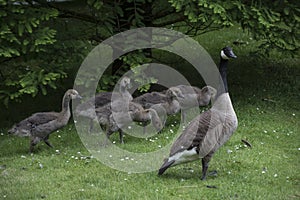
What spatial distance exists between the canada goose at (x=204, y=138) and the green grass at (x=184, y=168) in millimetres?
379

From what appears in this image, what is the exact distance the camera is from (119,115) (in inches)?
436

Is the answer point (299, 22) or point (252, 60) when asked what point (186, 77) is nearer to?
point (252, 60)

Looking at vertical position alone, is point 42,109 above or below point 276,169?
below

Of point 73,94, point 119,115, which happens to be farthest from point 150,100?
point 73,94

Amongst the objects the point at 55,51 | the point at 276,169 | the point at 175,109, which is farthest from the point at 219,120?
the point at 55,51

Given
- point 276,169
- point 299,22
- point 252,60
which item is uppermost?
point 299,22

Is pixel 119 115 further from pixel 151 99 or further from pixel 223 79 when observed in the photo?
pixel 223 79

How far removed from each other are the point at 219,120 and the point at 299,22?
5141mm

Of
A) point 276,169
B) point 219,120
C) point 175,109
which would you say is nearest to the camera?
point 219,120

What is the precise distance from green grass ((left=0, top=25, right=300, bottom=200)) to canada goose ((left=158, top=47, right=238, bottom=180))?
379mm

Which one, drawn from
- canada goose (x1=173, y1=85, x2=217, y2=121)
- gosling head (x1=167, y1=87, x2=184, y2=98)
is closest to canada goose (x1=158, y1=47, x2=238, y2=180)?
gosling head (x1=167, y1=87, x2=184, y2=98)

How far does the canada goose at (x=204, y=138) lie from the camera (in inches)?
342

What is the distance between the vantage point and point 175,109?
11.9 meters

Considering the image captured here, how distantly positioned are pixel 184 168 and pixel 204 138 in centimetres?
108
